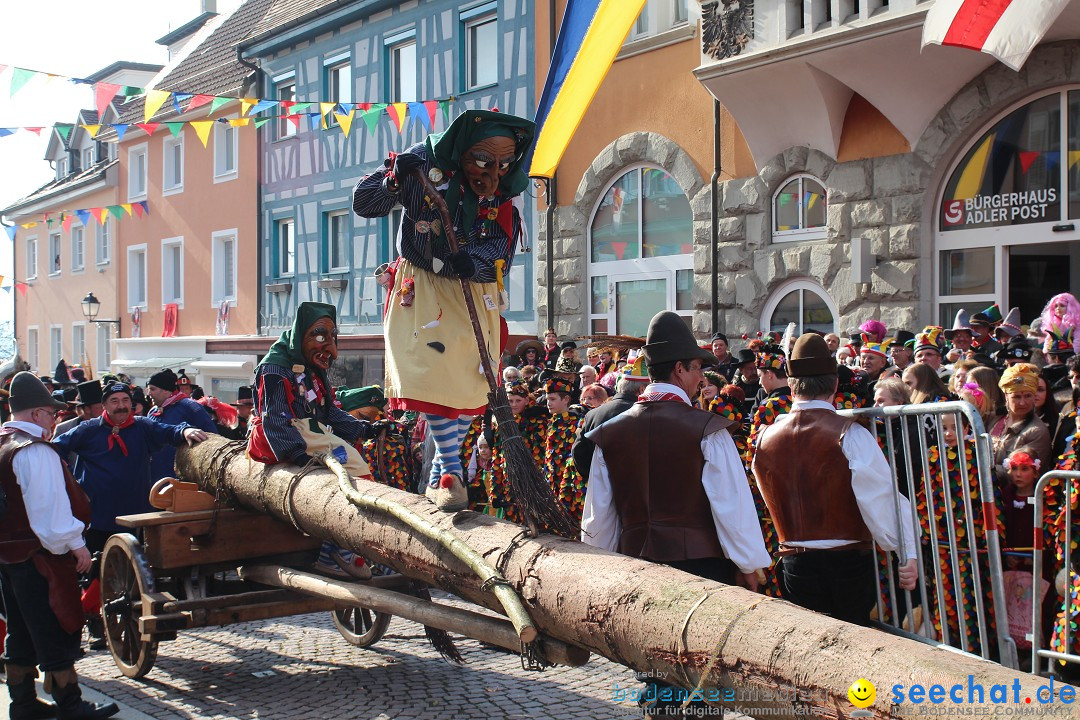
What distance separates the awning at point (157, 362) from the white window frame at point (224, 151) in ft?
13.8

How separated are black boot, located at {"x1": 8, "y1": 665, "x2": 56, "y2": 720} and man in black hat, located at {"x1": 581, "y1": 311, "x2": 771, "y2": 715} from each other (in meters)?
3.34

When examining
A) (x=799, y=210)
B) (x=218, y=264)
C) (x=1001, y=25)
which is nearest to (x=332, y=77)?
(x=218, y=264)

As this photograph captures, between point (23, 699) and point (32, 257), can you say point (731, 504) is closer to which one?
point (23, 699)

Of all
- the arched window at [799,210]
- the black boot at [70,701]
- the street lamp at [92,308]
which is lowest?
the black boot at [70,701]

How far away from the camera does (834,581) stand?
453 centimetres

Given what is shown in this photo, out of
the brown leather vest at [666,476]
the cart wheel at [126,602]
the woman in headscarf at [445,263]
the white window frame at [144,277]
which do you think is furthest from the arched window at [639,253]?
the white window frame at [144,277]

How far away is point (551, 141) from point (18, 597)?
14.3ft

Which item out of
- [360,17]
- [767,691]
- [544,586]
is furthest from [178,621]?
[360,17]

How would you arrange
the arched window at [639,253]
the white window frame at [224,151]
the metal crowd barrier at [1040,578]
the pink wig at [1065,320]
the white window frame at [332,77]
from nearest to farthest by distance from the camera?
the metal crowd barrier at [1040,578] < the pink wig at [1065,320] < the arched window at [639,253] < the white window frame at [332,77] < the white window frame at [224,151]

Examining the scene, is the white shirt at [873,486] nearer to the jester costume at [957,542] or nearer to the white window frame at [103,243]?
the jester costume at [957,542]

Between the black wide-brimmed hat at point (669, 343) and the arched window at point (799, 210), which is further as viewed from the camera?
the arched window at point (799, 210)

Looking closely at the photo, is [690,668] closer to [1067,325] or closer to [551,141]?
[551,141]

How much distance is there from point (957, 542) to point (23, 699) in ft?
15.4

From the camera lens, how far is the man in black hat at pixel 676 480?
4008mm
